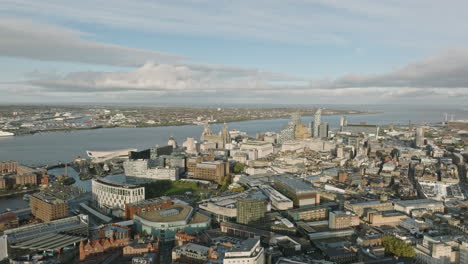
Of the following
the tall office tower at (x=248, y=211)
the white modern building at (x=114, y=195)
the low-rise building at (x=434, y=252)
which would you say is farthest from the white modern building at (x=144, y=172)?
the low-rise building at (x=434, y=252)

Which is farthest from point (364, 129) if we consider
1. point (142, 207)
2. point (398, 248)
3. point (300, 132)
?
point (142, 207)

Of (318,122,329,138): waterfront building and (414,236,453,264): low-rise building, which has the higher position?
(318,122,329,138): waterfront building

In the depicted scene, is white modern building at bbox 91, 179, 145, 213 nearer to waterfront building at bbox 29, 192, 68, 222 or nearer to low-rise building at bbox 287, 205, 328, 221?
waterfront building at bbox 29, 192, 68, 222

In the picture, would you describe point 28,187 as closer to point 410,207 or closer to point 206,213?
point 206,213

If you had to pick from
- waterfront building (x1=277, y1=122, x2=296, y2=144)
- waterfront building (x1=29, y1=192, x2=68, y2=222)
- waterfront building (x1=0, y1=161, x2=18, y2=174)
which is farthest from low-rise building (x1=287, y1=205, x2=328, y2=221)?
waterfront building (x1=277, y1=122, x2=296, y2=144)

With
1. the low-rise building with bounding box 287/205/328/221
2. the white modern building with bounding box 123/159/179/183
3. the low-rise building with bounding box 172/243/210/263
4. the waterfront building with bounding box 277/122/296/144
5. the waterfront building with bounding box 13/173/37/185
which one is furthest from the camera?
the waterfront building with bounding box 277/122/296/144

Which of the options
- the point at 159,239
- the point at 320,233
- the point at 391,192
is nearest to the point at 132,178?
the point at 159,239

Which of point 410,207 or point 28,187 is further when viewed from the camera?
point 28,187
